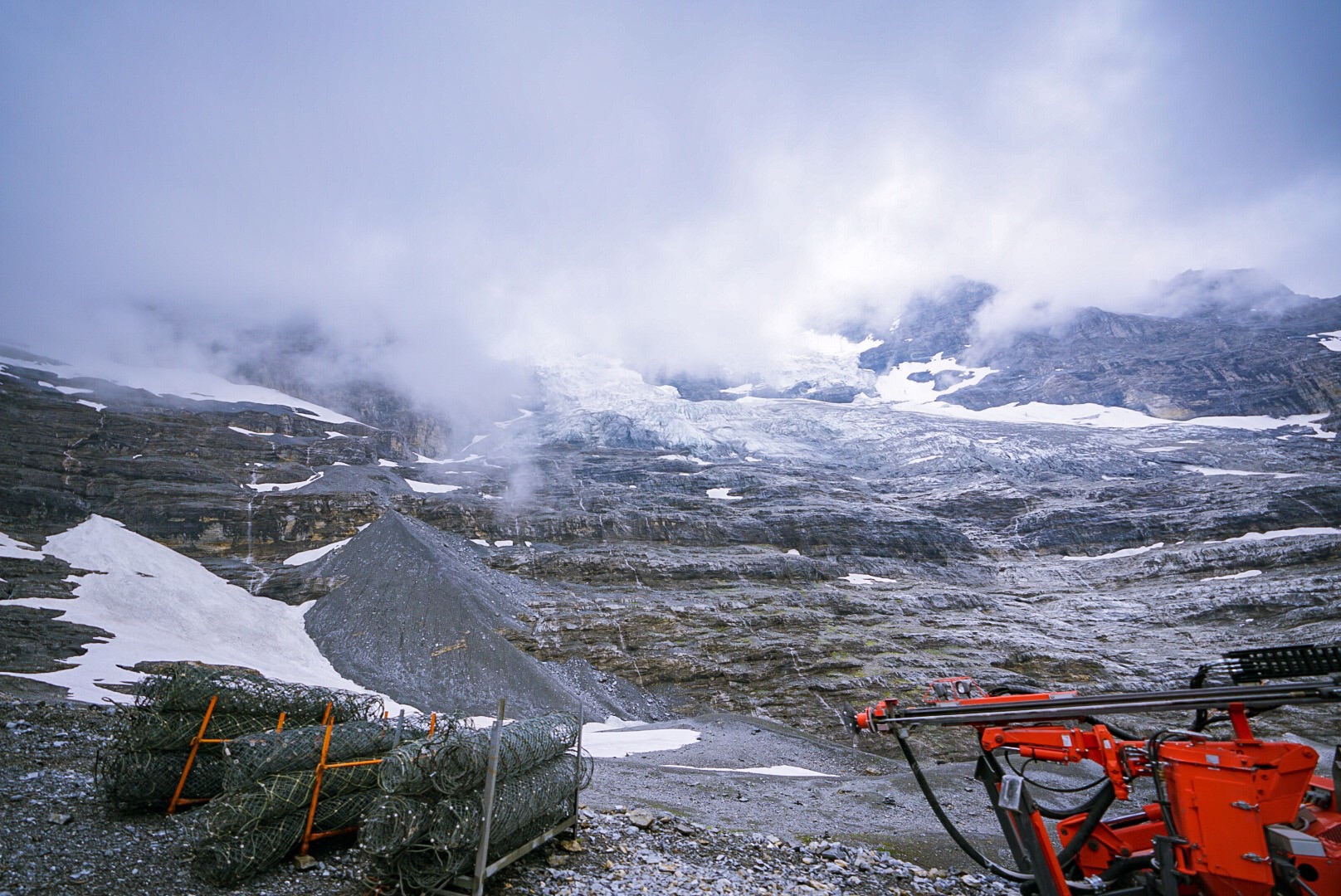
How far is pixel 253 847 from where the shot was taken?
841 centimetres

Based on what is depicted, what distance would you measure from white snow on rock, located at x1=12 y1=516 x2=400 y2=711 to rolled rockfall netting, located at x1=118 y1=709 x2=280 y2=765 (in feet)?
84.5

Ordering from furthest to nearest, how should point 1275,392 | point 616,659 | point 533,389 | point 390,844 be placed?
point 533,389 → point 1275,392 → point 616,659 → point 390,844

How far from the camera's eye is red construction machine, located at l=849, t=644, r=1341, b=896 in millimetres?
5559

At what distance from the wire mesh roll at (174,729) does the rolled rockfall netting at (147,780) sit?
14 centimetres

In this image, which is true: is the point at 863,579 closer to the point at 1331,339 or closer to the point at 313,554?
the point at 313,554

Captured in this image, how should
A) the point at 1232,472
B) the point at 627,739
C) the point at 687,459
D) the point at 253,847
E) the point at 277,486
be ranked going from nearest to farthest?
the point at 253,847 → the point at 627,739 → the point at 277,486 → the point at 1232,472 → the point at 687,459

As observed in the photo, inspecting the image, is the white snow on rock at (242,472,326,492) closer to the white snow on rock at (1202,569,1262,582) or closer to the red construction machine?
the red construction machine

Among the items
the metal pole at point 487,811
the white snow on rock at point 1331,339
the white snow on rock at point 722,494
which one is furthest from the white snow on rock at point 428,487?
the white snow on rock at point 1331,339

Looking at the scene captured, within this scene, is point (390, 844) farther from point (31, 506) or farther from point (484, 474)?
point (484, 474)

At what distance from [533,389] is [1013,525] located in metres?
116

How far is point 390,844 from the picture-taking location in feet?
26.2

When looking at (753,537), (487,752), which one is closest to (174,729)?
(487,752)

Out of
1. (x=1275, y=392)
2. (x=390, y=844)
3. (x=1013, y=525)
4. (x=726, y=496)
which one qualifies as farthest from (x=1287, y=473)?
(x=390, y=844)

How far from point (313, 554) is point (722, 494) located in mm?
55275
